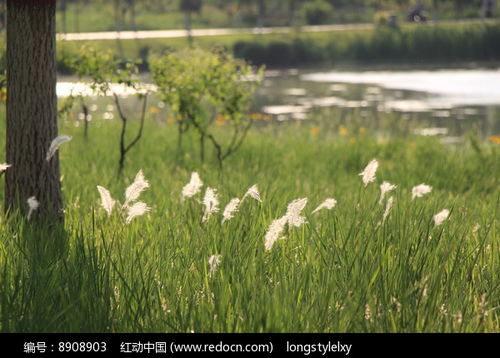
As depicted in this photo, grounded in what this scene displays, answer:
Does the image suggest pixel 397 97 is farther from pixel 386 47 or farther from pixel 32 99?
pixel 386 47

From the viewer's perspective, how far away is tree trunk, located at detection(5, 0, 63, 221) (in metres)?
4.97

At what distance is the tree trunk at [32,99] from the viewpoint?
4.97m

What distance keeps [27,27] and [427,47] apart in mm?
49556

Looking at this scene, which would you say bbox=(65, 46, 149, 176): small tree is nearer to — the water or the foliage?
the water

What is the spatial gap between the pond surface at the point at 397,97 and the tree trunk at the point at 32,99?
10800 millimetres

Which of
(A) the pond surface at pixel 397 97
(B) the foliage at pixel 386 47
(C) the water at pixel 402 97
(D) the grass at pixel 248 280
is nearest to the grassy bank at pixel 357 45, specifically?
(B) the foliage at pixel 386 47

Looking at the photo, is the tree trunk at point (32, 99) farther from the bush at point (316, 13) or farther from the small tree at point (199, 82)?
the bush at point (316, 13)

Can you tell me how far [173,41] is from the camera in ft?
160

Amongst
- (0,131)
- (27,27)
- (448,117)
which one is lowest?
(448,117)

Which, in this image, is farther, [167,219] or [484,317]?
[167,219]

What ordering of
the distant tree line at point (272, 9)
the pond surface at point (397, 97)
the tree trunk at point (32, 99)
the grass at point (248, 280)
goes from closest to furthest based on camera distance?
the grass at point (248, 280) → the tree trunk at point (32, 99) → the pond surface at point (397, 97) → the distant tree line at point (272, 9)
